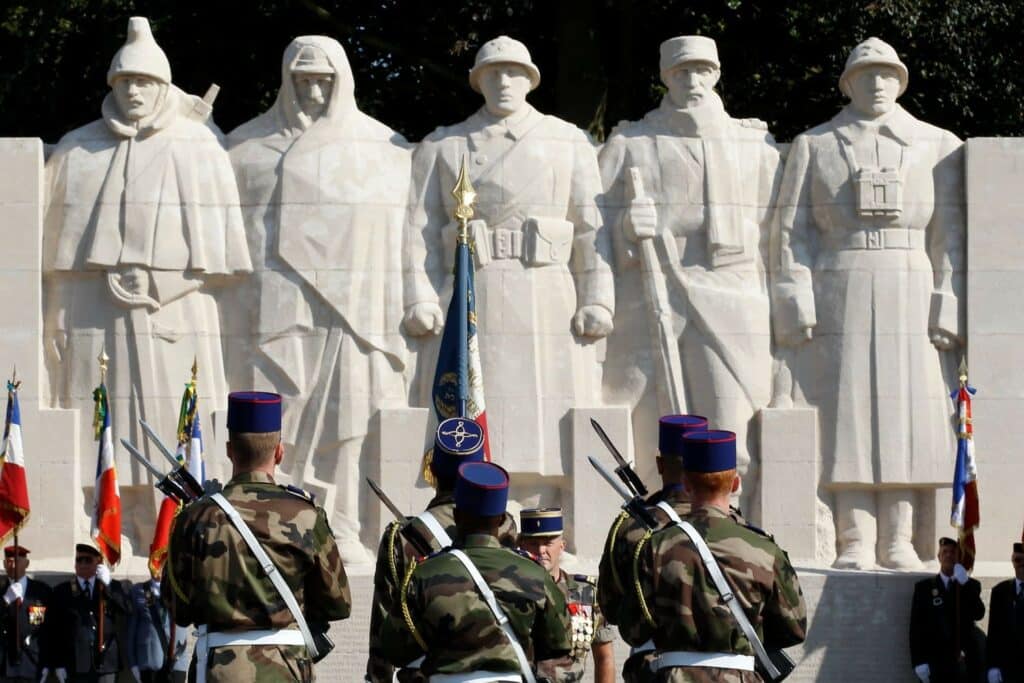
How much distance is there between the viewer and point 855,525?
58.9 feet

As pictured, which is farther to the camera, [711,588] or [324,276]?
[324,276]

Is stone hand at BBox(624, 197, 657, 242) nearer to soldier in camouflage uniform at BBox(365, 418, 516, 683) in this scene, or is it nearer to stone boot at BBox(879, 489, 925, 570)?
stone boot at BBox(879, 489, 925, 570)

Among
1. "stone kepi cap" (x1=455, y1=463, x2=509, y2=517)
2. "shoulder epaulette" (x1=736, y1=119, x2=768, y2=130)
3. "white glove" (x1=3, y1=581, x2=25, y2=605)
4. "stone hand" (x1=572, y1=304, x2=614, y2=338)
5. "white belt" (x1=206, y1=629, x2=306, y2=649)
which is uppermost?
"shoulder epaulette" (x1=736, y1=119, x2=768, y2=130)

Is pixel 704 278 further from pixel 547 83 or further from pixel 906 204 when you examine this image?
pixel 547 83

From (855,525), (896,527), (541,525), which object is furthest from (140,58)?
(541,525)

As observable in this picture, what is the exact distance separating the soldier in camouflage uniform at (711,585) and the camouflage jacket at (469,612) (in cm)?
51

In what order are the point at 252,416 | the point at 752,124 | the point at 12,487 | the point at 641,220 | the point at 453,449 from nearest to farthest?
the point at 252,416, the point at 453,449, the point at 12,487, the point at 641,220, the point at 752,124

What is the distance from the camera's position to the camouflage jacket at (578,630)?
11609 mm

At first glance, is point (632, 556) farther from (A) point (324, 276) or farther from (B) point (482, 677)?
(A) point (324, 276)

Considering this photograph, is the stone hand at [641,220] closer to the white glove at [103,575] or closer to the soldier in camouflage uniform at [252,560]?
the white glove at [103,575]

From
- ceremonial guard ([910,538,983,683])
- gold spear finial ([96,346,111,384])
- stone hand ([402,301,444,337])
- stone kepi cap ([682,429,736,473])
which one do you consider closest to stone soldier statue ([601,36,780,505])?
stone hand ([402,301,444,337])

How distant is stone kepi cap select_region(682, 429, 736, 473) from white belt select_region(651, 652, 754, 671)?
0.74 m

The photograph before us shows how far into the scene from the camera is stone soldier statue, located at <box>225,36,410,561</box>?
1798 cm

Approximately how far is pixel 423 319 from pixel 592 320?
4.32ft
